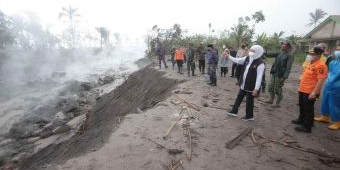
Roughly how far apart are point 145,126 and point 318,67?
A: 3871 mm

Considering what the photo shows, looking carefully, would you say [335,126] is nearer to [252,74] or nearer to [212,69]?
[252,74]

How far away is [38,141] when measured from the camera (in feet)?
31.2

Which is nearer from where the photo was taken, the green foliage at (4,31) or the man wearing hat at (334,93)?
the man wearing hat at (334,93)

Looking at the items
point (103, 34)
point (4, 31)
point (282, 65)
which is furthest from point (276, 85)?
point (103, 34)

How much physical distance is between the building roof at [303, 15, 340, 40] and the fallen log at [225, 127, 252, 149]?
22170mm

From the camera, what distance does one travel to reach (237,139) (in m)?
5.28

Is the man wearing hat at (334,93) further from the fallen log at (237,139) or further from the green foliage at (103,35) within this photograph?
the green foliage at (103,35)

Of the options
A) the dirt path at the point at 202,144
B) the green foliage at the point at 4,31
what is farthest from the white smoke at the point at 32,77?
the dirt path at the point at 202,144

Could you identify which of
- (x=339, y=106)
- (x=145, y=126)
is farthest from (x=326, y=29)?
(x=145, y=126)

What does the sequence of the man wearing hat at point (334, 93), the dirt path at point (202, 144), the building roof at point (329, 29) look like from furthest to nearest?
the building roof at point (329, 29), the man wearing hat at point (334, 93), the dirt path at point (202, 144)

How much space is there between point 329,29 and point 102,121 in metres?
23.8

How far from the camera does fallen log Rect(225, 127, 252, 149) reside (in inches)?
198

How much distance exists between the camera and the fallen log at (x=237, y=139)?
5027 mm

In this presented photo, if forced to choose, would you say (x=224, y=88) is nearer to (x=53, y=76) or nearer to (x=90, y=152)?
(x=90, y=152)
